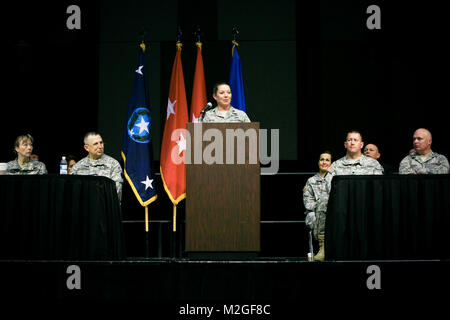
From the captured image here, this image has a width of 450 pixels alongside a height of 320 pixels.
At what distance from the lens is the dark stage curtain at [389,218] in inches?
136

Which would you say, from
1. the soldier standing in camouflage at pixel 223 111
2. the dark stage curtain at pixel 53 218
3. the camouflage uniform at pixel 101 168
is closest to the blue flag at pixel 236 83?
the soldier standing in camouflage at pixel 223 111

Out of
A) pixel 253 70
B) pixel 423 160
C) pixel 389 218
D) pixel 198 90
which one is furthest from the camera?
pixel 253 70

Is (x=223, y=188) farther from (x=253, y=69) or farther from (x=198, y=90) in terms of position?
(x=253, y=69)

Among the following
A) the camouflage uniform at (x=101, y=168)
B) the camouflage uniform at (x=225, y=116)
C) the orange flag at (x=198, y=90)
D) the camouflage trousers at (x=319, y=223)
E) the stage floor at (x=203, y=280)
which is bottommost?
the stage floor at (x=203, y=280)

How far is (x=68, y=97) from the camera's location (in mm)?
6484

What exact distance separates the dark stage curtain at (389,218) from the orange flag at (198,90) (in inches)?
104

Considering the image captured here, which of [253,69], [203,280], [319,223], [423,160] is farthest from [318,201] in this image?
[203,280]

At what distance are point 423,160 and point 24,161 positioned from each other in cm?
377

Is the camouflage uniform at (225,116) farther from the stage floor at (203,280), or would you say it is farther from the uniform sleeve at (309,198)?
the stage floor at (203,280)

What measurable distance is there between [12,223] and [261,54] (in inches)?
157

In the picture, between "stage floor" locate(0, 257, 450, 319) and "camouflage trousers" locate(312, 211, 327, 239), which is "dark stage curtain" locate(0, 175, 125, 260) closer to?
"stage floor" locate(0, 257, 450, 319)

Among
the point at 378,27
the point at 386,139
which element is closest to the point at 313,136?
the point at 386,139

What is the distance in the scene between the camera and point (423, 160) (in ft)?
15.3
